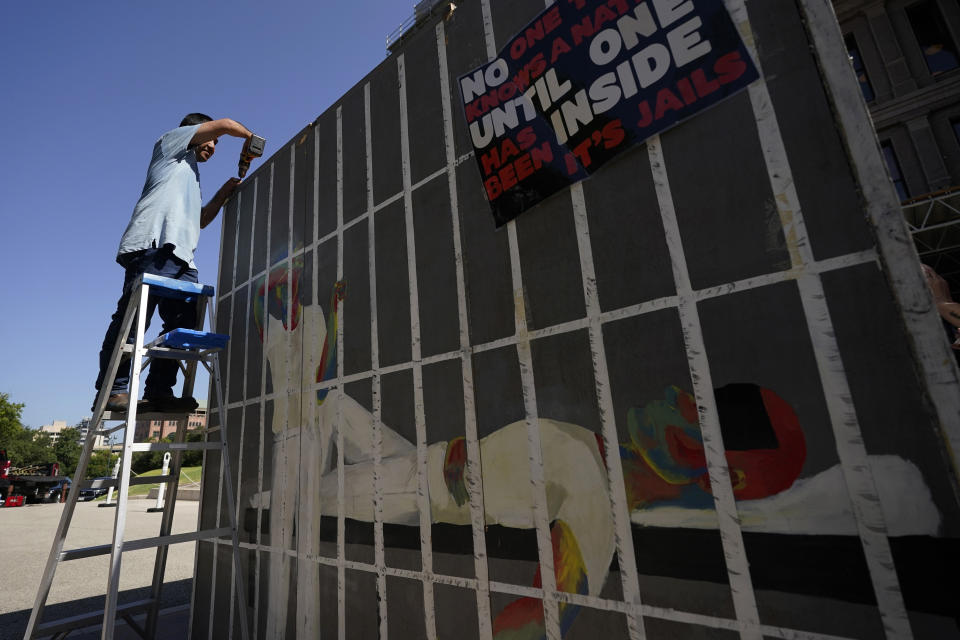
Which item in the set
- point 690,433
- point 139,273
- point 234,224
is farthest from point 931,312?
point 234,224

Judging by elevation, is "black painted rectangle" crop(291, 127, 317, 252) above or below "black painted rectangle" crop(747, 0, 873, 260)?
above

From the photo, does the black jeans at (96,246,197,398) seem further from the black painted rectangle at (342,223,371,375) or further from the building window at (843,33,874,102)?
the building window at (843,33,874,102)

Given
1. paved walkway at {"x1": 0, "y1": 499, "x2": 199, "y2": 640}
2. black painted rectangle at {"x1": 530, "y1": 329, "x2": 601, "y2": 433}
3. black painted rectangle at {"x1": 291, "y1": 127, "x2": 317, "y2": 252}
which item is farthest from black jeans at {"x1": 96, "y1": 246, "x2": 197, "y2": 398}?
black painted rectangle at {"x1": 530, "y1": 329, "x2": 601, "y2": 433}

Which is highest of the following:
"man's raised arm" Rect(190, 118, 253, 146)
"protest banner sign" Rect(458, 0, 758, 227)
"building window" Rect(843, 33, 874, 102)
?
"building window" Rect(843, 33, 874, 102)

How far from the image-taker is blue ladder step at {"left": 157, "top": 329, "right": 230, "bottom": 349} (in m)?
2.53

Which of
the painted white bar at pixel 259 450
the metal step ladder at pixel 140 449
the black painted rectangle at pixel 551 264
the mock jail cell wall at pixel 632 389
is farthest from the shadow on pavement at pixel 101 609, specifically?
the black painted rectangle at pixel 551 264

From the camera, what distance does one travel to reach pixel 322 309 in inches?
120

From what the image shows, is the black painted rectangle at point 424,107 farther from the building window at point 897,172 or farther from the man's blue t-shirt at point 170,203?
the building window at point 897,172

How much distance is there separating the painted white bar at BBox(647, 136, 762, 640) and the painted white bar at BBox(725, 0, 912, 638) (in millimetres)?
286

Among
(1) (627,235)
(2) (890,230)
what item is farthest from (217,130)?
(2) (890,230)

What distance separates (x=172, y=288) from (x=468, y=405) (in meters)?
1.93

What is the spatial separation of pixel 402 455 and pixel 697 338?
1.53 metres

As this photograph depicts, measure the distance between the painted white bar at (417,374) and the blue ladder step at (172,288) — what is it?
1.36 m

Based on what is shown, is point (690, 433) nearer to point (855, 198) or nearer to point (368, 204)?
point (855, 198)
